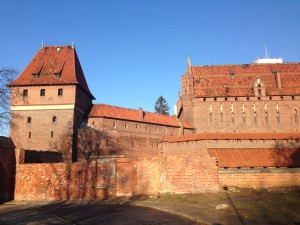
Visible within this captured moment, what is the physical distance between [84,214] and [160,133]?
103 ft

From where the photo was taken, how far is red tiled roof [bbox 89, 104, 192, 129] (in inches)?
1652

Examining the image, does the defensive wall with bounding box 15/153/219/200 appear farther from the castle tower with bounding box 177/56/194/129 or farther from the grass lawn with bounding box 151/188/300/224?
the castle tower with bounding box 177/56/194/129

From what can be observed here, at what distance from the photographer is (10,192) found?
897 inches

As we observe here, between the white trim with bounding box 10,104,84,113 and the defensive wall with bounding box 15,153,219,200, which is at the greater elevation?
the white trim with bounding box 10,104,84,113

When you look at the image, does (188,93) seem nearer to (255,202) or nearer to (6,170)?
(255,202)

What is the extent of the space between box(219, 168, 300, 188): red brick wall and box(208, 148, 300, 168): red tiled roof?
65cm

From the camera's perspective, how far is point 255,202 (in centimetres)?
1786

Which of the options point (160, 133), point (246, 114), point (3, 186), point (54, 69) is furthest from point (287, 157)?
point (54, 69)

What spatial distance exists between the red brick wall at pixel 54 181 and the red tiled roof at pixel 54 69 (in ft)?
54.9

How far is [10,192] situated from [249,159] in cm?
1939

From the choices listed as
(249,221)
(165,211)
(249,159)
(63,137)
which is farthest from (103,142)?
(249,221)

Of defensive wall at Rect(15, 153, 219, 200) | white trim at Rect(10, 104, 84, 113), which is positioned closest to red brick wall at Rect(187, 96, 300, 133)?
white trim at Rect(10, 104, 84, 113)

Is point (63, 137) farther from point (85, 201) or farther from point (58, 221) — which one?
point (58, 221)

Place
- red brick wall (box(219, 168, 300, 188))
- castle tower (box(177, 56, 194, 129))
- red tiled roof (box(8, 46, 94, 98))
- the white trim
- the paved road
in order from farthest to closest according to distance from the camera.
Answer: castle tower (box(177, 56, 194, 129)), red tiled roof (box(8, 46, 94, 98)), the white trim, red brick wall (box(219, 168, 300, 188)), the paved road
